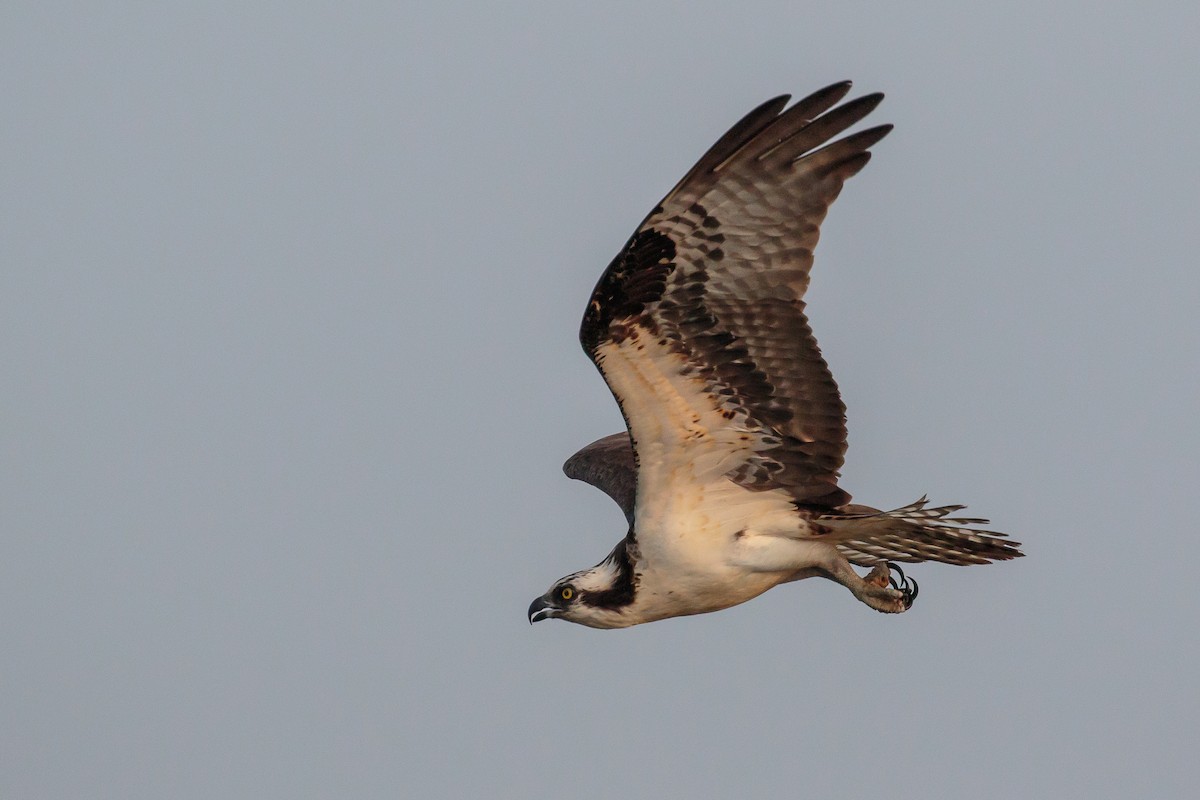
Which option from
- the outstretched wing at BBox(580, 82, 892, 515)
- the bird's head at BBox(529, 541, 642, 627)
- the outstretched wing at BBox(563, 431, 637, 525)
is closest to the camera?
the outstretched wing at BBox(580, 82, 892, 515)

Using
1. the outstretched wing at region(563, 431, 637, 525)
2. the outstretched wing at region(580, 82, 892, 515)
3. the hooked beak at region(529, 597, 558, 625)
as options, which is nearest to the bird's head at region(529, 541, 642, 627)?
the hooked beak at region(529, 597, 558, 625)

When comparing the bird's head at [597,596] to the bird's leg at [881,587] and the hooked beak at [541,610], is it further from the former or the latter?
the bird's leg at [881,587]

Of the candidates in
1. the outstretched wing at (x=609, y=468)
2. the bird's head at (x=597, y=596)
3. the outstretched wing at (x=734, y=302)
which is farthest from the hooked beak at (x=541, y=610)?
the outstretched wing at (x=734, y=302)

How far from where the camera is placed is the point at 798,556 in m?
9.96

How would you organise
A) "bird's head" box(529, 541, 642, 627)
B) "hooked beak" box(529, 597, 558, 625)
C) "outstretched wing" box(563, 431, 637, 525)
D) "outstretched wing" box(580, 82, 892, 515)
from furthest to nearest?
1. "outstretched wing" box(563, 431, 637, 525)
2. "hooked beak" box(529, 597, 558, 625)
3. "bird's head" box(529, 541, 642, 627)
4. "outstretched wing" box(580, 82, 892, 515)

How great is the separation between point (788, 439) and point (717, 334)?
2.89 feet

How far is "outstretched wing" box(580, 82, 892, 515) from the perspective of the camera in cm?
865

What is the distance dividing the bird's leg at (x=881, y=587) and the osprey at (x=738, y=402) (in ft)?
0.04

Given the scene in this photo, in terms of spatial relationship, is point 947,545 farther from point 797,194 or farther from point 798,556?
point 797,194

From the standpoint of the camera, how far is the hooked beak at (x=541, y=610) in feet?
33.6

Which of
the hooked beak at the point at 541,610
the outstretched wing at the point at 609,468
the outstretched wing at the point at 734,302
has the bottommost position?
the hooked beak at the point at 541,610

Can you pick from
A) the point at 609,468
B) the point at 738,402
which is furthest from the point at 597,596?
the point at 609,468

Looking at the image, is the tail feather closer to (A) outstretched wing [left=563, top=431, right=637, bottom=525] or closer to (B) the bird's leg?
(B) the bird's leg

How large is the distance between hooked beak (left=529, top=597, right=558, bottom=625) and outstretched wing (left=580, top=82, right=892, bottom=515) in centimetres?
124
